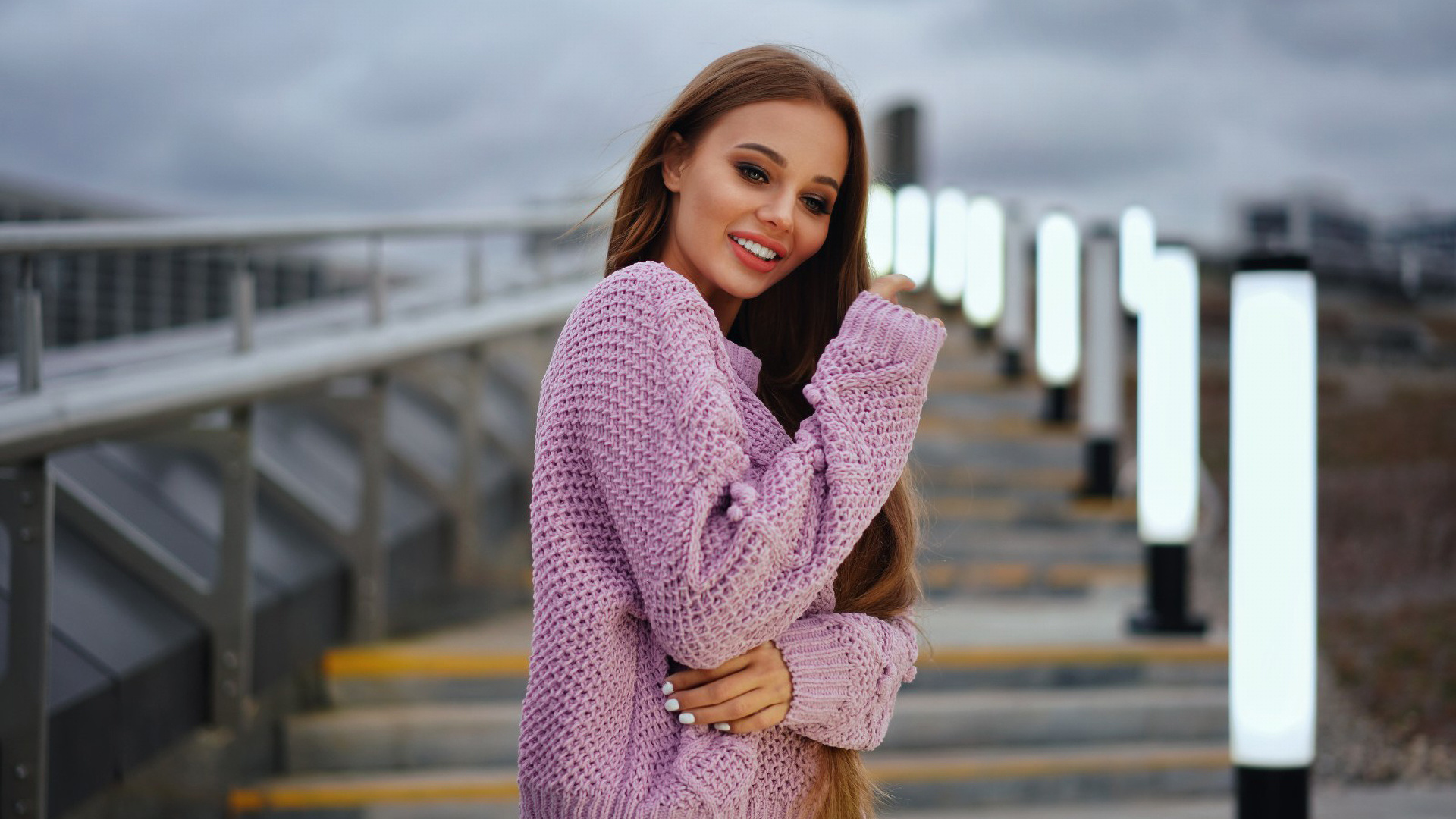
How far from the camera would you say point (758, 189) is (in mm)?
1322

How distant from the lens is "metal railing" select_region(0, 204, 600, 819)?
2223 millimetres

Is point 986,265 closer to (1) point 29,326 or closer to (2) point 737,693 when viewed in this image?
(1) point 29,326

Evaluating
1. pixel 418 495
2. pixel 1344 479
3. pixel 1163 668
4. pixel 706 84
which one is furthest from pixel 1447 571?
pixel 706 84

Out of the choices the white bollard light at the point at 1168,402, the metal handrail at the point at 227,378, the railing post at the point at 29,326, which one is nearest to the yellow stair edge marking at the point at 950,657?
the white bollard light at the point at 1168,402

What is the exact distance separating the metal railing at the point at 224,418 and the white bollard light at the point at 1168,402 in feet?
7.79

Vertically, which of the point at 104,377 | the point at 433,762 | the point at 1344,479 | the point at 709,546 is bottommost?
the point at 433,762

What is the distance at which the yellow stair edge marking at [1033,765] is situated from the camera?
3.62 m

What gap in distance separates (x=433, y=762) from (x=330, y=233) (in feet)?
5.34

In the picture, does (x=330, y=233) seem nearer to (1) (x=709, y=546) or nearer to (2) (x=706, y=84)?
(2) (x=706, y=84)

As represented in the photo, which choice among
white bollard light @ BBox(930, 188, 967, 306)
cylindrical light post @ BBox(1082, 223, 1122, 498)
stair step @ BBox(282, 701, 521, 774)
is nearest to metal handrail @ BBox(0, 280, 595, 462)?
stair step @ BBox(282, 701, 521, 774)

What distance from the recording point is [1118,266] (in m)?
5.80

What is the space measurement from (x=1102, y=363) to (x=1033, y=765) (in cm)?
267

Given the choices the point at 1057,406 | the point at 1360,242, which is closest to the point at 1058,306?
the point at 1057,406

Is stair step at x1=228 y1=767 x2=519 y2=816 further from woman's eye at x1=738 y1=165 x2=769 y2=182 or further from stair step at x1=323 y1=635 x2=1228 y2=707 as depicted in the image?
woman's eye at x1=738 y1=165 x2=769 y2=182
